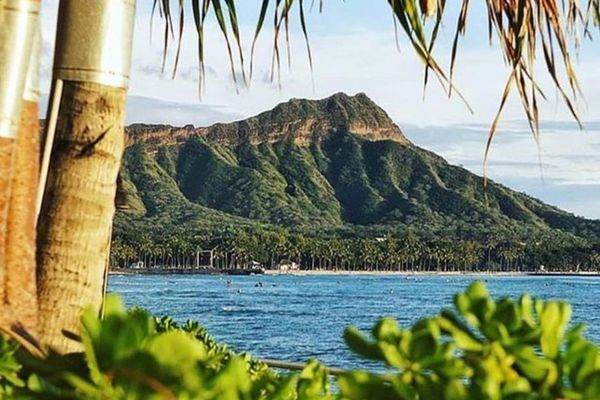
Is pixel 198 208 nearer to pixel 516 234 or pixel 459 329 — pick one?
pixel 516 234

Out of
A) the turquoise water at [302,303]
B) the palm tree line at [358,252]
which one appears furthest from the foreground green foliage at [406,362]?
the palm tree line at [358,252]

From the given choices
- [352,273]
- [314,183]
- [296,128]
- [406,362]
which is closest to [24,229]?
[406,362]

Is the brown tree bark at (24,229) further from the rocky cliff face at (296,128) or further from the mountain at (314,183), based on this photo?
the rocky cliff face at (296,128)

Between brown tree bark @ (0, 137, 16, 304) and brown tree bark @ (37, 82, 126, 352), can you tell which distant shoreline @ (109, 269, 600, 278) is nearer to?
brown tree bark @ (37, 82, 126, 352)

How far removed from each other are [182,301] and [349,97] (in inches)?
3269

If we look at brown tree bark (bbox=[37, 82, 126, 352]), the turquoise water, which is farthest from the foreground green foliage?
the turquoise water

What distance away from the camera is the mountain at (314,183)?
374ft

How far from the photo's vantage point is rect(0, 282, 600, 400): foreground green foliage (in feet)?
2.25

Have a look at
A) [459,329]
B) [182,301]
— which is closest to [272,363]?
[459,329]

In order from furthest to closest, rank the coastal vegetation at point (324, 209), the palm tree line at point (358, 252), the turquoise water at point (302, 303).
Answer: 1. the coastal vegetation at point (324, 209)
2. the palm tree line at point (358, 252)
3. the turquoise water at point (302, 303)

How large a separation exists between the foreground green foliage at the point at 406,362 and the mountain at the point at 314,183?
352ft

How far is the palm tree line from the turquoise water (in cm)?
163

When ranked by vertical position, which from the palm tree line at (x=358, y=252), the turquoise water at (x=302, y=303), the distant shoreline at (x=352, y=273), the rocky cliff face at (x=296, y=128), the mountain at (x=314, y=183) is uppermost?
the rocky cliff face at (x=296, y=128)

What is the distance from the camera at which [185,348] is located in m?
0.69
